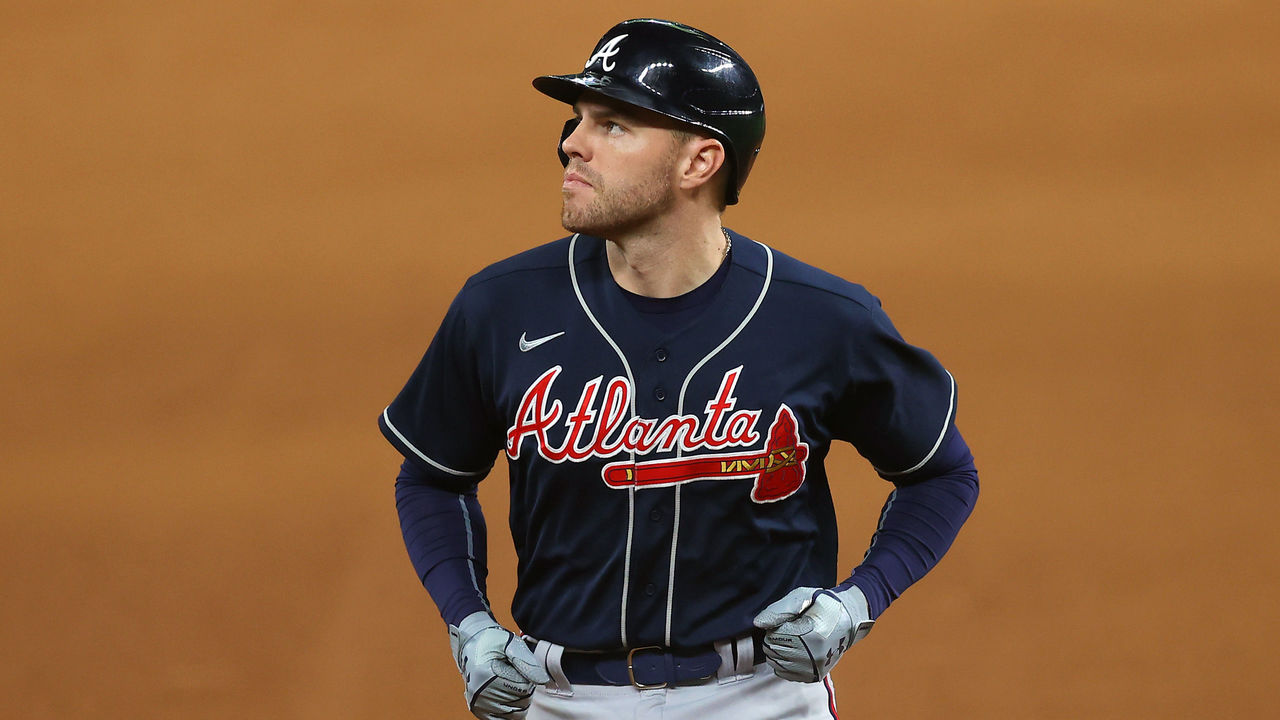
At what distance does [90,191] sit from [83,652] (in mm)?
1343

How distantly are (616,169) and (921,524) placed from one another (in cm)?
69

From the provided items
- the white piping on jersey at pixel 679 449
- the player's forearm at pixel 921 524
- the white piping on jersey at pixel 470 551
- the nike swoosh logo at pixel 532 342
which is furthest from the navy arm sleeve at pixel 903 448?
the white piping on jersey at pixel 470 551

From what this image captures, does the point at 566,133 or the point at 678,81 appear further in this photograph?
the point at 566,133

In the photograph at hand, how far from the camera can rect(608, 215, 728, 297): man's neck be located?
2.10m

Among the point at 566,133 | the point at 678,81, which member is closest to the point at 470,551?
the point at 566,133

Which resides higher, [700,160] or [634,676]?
[700,160]

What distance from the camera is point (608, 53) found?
2.08m

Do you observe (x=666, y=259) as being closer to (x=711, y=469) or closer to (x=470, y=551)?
(x=711, y=469)

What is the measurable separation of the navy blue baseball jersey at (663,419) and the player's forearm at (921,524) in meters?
0.11

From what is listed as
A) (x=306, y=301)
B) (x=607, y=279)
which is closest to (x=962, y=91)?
(x=306, y=301)

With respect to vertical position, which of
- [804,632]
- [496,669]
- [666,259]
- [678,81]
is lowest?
[496,669]

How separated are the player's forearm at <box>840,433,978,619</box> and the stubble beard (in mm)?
573

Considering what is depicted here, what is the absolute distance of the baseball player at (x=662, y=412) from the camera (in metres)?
2.06

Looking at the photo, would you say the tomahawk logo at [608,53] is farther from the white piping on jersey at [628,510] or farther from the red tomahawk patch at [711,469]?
the red tomahawk patch at [711,469]
